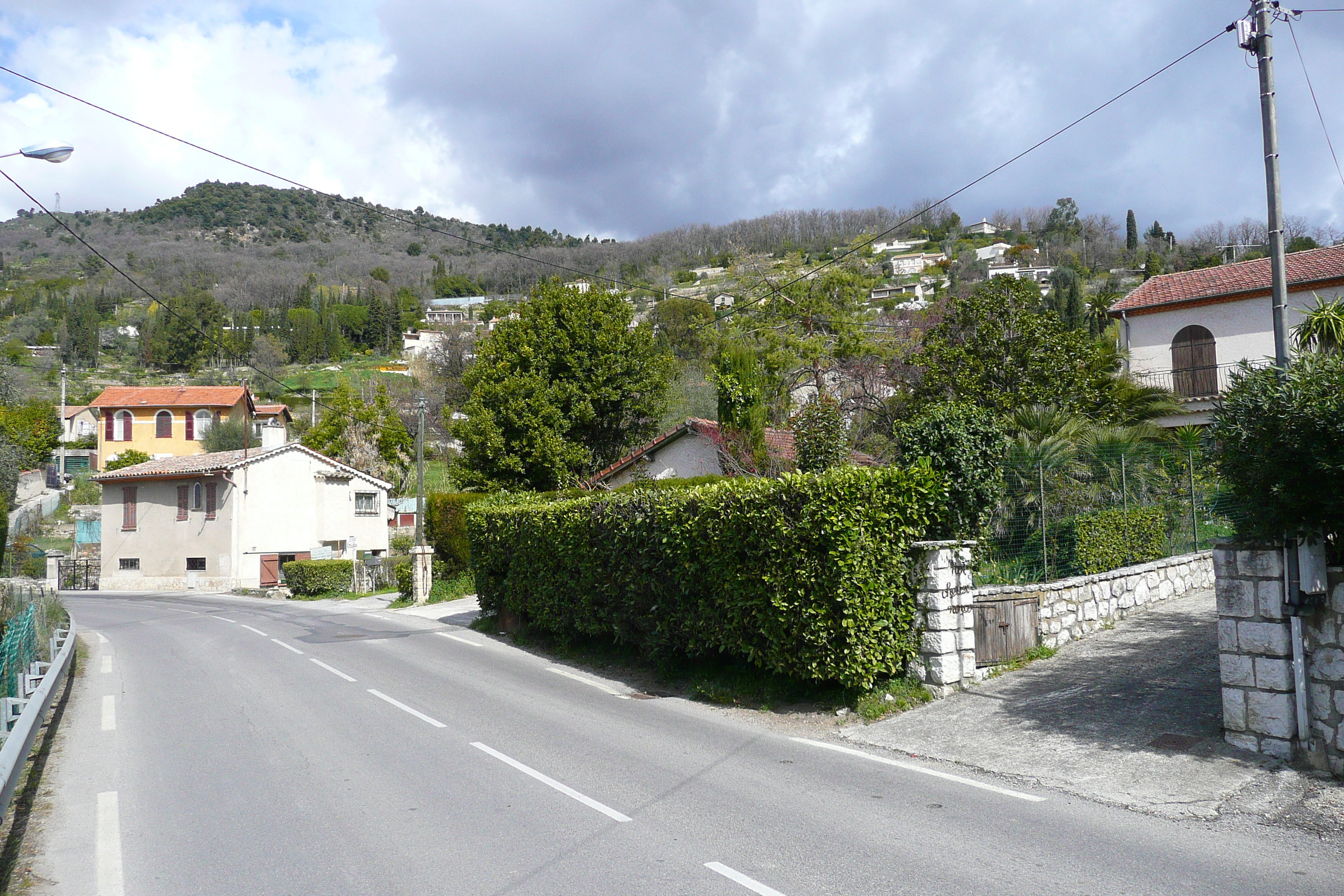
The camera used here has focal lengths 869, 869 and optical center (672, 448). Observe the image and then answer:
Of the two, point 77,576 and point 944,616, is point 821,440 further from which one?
point 77,576

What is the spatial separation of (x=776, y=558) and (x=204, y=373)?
344ft

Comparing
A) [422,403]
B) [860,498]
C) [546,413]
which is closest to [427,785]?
[860,498]

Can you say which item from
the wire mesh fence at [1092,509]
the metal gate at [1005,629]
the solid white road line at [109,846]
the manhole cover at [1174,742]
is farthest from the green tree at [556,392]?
the manhole cover at [1174,742]

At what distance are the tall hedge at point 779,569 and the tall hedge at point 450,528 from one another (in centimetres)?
1725

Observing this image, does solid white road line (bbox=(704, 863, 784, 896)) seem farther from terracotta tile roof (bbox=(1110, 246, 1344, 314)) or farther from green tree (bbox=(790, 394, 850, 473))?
terracotta tile roof (bbox=(1110, 246, 1344, 314))

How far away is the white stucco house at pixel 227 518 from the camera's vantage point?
1606 inches

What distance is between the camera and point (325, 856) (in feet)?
19.4

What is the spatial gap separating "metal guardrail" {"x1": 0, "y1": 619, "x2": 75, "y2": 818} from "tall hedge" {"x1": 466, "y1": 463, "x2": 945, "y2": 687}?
712cm

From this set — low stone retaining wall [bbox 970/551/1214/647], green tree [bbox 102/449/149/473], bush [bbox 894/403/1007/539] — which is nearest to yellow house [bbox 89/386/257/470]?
green tree [bbox 102/449/149/473]

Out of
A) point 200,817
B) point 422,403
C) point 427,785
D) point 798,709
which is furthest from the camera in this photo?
point 422,403

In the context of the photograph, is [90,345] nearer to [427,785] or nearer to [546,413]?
[546,413]

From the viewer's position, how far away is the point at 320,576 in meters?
37.1

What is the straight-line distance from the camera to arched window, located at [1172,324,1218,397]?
29.6m

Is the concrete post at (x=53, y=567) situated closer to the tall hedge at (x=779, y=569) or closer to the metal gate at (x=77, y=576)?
the metal gate at (x=77, y=576)
